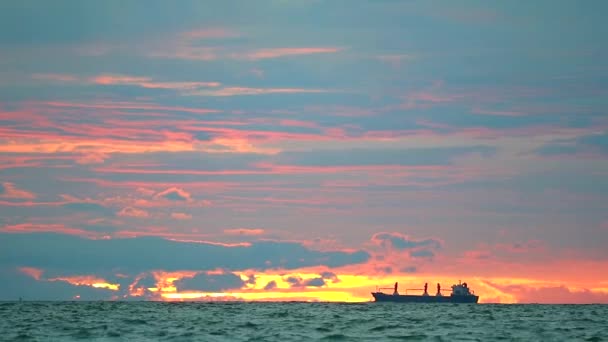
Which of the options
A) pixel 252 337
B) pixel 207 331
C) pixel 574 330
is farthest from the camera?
pixel 574 330

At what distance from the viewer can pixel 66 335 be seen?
382ft

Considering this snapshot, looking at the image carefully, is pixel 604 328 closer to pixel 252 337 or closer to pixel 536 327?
pixel 536 327

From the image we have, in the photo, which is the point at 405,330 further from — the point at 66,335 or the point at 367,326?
the point at 66,335

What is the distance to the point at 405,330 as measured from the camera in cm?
13075

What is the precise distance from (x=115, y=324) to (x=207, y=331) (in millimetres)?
22525

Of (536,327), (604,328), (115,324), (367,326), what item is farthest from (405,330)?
(115,324)

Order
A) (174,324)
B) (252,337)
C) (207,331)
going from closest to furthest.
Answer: (252,337) → (207,331) → (174,324)

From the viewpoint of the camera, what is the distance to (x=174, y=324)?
468 ft

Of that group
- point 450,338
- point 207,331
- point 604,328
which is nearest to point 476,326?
point 604,328

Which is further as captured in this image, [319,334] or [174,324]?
[174,324]

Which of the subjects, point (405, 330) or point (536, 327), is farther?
point (536, 327)

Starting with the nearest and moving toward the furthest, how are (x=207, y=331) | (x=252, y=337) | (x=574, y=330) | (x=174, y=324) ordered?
(x=252, y=337) < (x=207, y=331) < (x=574, y=330) < (x=174, y=324)

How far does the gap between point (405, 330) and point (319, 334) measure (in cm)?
1660

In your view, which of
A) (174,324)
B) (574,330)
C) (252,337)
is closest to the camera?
(252,337)
